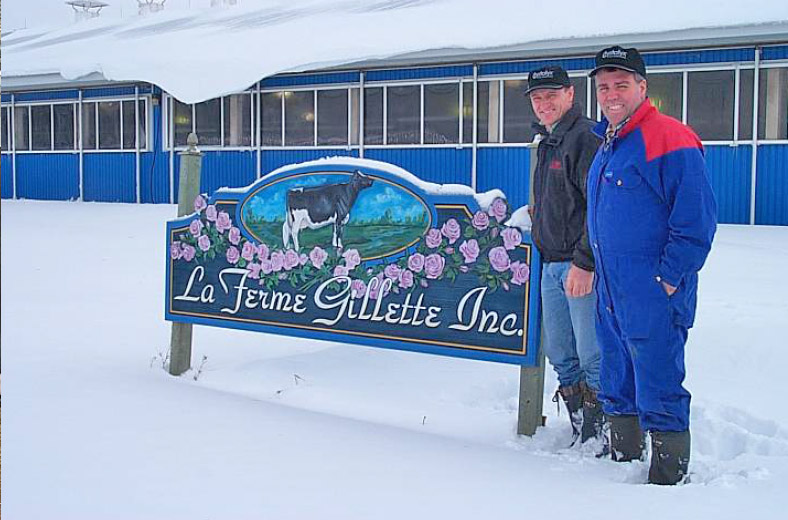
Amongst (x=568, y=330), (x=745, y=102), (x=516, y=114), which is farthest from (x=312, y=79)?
(x=568, y=330)

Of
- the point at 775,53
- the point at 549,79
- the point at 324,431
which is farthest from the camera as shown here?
the point at 775,53

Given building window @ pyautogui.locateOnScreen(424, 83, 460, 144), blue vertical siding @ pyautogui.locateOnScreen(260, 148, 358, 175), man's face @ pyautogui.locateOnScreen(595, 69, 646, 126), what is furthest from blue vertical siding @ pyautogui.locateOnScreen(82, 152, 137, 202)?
Answer: man's face @ pyautogui.locateOnScreen(595, 69, 646, 126)

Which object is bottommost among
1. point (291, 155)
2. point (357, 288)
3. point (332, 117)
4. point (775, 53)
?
point (357, 288)

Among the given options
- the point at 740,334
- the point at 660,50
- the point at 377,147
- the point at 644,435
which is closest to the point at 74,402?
the point at 644,435

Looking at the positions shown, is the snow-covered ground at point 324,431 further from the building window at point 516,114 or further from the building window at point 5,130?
the building window at point 5,130

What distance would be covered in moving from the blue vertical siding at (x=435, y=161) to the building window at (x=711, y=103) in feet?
13.0

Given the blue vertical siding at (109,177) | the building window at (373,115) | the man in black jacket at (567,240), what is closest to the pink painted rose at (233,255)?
the man in black jacket at (567,240)

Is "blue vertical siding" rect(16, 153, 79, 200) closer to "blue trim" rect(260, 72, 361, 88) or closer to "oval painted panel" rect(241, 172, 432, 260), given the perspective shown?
"blue trim" rect(260, 72, 361, 88)

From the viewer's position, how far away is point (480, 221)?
464 cm

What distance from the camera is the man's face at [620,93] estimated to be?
3.66 m

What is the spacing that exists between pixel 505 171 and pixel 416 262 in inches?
468

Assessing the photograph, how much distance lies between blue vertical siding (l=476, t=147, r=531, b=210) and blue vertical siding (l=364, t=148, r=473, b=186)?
24 centimetres

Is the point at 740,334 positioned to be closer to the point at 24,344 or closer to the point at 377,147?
the point at 24,344

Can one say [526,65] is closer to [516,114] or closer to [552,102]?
[516,114]
